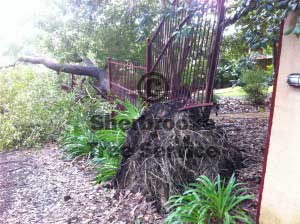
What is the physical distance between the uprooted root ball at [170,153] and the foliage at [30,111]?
3.04 m

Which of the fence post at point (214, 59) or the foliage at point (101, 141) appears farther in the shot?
the foliage at point (101, 141)

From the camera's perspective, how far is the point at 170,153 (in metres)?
3.36

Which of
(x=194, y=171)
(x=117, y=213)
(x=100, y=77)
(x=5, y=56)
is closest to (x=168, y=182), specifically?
(x=194, y=171)

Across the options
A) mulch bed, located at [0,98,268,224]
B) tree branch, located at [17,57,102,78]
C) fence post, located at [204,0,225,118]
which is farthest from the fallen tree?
fence post, located at [204,0,225,118]

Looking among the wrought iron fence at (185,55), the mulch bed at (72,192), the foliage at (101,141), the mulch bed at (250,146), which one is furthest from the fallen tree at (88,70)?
the mulch bed at (250,146)

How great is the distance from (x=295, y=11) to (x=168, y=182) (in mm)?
2060

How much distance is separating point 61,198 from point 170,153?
1481 mm

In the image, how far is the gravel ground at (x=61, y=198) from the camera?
313 centimetres

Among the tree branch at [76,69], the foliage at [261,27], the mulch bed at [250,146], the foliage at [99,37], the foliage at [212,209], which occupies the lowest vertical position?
the foliage at [212,209]

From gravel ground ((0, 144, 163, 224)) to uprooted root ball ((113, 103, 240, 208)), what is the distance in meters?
0.23

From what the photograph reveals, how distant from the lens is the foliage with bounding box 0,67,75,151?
611cm

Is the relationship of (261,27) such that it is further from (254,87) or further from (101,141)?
(254,87)

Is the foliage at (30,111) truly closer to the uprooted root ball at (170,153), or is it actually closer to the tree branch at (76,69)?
the tree branch at (76,69)

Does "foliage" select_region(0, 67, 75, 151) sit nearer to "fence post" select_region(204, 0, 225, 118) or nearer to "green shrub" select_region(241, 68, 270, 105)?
"fence post" select_region(204, 0, 225, 118)
